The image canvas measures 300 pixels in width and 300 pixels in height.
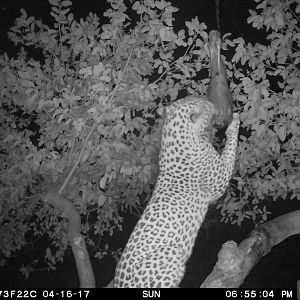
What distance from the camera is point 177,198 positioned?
281 cm

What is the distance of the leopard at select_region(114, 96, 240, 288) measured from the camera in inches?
103

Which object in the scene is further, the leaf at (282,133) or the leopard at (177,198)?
the leaf at (282,133)

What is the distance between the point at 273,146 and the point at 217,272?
185 centimetres

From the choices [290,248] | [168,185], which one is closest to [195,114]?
[168,185]

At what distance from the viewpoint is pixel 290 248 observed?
10.1 meters

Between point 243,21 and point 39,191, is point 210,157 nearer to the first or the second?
point 39,191

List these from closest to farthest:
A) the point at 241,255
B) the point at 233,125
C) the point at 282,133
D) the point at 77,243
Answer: the point at 241,255 → the point at 233,125 → the point at 77,243 → the point at 282,133

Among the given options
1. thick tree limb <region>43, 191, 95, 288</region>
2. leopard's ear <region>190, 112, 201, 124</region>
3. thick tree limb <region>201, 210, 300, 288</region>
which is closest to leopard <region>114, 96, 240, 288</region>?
leopard's ear <region>190, 112, 201, 124</region>

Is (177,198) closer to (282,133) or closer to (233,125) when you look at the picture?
(233,125)

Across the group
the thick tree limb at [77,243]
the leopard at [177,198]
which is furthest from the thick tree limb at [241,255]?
the thick tree limb at [77,243]

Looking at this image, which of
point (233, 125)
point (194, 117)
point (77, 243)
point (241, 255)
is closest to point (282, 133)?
point (233, 125)

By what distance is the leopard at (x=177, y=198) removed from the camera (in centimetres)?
262

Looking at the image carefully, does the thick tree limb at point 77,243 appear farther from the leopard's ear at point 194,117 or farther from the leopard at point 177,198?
the leopard's ear at point 194,117

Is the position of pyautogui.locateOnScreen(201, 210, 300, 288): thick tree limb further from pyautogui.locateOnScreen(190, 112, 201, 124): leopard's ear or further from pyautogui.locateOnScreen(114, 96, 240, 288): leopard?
pyautogui.locateOnScreen(190, 112, 201, 124): leopard's ear
